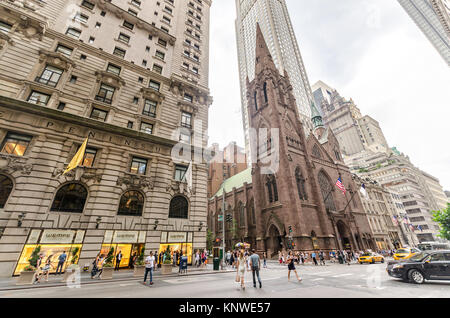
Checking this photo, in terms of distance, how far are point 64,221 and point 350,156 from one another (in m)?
132

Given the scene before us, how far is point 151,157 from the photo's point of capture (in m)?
19.8

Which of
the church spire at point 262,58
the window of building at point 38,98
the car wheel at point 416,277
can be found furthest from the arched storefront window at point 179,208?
the church spire at point 262,58

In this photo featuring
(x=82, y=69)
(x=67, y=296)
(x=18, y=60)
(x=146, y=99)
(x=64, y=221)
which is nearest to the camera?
(x=67, y=296)

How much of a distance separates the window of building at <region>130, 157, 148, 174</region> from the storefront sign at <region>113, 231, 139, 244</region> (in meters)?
5.56

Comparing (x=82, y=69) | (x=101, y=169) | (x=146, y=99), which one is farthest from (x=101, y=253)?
(x=82, y=69)

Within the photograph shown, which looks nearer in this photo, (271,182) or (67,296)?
(67,296)

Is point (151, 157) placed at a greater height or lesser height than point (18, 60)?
lesser

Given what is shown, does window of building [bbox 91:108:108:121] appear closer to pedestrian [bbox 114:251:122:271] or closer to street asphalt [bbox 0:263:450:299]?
pedestrian [bbox 114:251:122:271]

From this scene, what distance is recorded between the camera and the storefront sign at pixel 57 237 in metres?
13.9

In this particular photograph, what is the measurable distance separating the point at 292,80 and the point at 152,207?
8496cm

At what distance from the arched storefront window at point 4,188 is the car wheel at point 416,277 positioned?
2463cm

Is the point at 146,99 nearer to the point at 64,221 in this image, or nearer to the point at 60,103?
the point at 60,103
